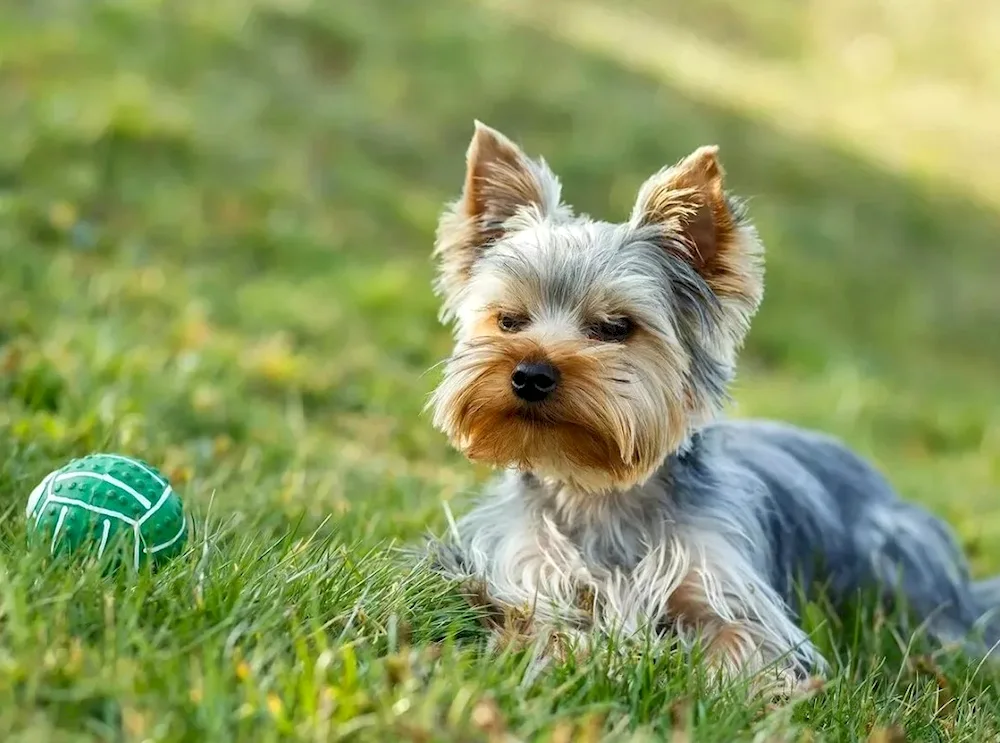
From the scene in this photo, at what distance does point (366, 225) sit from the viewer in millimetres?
11344

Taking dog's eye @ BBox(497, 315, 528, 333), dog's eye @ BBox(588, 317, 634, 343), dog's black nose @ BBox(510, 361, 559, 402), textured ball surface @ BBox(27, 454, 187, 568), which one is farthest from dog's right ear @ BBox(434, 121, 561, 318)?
textured ball surface @ BBox(27, 454, 187, 568)

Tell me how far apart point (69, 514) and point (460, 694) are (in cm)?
157

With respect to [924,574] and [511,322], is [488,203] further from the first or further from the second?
[924,574]

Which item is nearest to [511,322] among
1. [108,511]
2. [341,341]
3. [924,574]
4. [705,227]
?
[705,227]

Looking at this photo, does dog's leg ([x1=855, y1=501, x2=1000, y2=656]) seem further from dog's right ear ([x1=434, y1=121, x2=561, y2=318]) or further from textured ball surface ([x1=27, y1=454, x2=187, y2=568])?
textured ball surface ([x1=27, y1=454, x2=187, y2=568])

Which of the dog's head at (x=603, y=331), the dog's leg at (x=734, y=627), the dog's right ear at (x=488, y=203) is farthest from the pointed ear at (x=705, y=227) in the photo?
the dog's leg at (x=734, y=627)

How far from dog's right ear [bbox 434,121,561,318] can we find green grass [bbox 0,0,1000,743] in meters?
1.18

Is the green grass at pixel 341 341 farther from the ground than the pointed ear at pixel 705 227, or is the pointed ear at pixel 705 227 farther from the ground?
the pointed ear at pixel 705 227

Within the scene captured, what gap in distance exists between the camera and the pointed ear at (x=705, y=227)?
452 cm

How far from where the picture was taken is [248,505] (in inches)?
203

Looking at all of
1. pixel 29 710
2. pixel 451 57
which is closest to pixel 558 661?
pixel 29 710

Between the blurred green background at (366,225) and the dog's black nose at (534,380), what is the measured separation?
1.25 meters

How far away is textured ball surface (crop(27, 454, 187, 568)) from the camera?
3.66 m

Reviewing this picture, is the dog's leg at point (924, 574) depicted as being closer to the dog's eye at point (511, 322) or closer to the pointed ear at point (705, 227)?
the pointed ear at point (705, 227)
